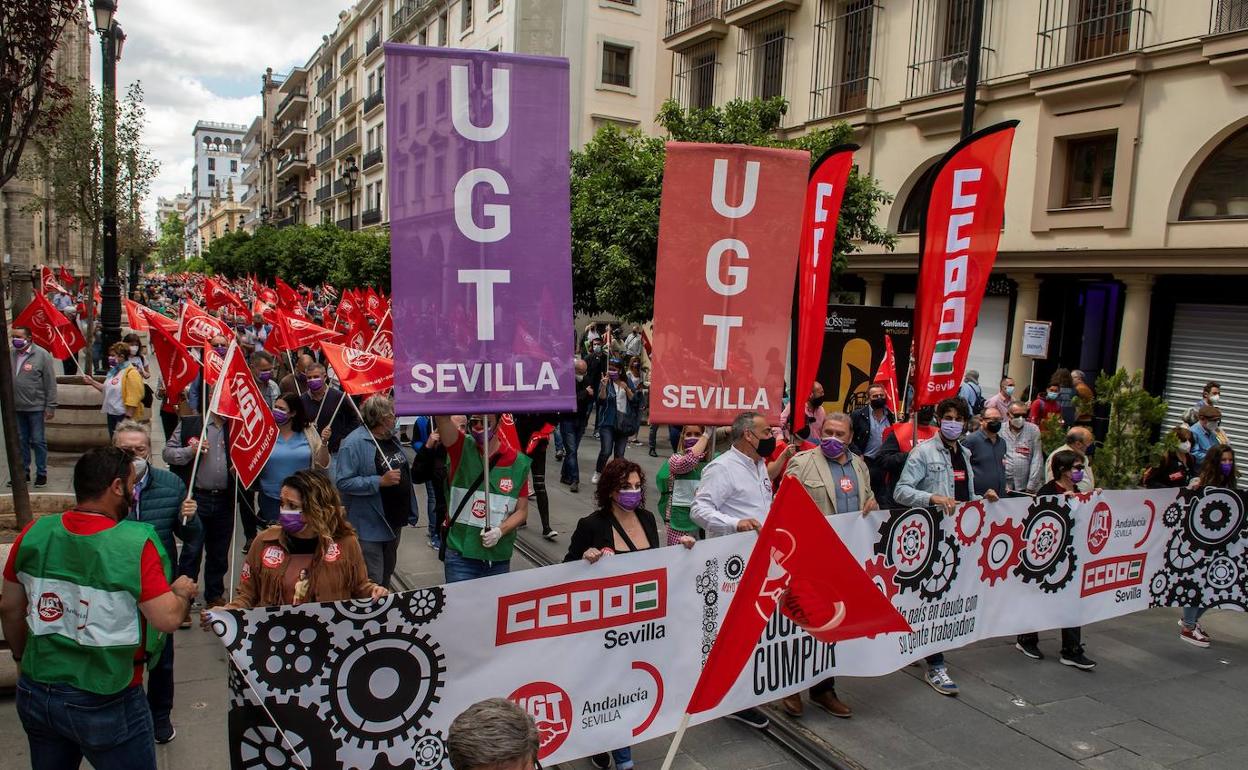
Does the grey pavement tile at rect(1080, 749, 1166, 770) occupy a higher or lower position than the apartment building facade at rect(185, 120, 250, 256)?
lower

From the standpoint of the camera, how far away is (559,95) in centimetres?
470

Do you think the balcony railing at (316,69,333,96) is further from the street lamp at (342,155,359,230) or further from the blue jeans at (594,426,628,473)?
the blue jeans at (594,426,628,473)

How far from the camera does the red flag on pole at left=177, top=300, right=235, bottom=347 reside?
9.45 metres

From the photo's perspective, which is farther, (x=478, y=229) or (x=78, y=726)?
(x=478, y=229)

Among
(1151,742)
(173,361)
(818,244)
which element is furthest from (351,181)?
(1151,742)

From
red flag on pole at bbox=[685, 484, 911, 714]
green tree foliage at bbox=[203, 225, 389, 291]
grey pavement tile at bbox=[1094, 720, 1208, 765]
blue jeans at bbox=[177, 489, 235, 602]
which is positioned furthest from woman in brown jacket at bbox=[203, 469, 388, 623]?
green tree foliage at bbox=[203, 225, 389, 291]

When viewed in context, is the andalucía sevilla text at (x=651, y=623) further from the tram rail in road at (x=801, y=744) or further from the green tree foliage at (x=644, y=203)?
the green tree foliage at (x=644, y=203)

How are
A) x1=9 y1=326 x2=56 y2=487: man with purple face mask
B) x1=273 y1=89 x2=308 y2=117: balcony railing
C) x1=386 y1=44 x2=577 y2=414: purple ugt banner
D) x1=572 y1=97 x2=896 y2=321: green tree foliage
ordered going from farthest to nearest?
x1=273 y1=89 x2=308 y2=117: balcony railing, x1=572 y1=97 x2=896 y2=321: green tree foliage, x1=9 y1=326 x2=56 y2=487: man with purple face mask, x1=386 y1=44 x2=577 y2=414: purple ugt banner

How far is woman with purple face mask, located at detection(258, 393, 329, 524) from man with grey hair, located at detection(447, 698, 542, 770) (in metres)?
4.63

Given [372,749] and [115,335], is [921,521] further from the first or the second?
[115,335]

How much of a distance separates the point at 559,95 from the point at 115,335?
18.3m

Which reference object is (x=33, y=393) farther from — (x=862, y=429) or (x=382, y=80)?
(x=382, y=80)

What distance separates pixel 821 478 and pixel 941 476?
3.44 feet

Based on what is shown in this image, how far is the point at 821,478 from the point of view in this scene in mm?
5797
